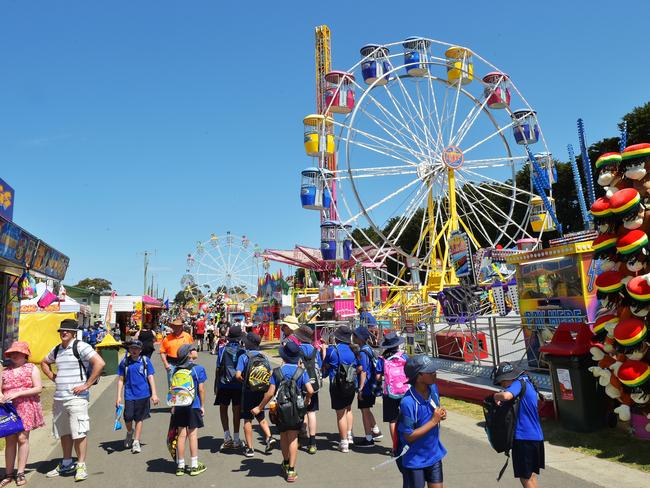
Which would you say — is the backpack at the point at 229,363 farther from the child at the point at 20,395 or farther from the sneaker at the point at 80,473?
the child at the point at 20,395

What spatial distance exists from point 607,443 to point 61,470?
20.4 feet

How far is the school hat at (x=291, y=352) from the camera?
5242 mm

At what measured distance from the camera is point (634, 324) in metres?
5.52

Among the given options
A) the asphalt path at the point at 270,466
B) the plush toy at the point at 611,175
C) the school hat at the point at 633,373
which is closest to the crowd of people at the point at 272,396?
the asphalt path at the point at 270,466

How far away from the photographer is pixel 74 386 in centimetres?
541

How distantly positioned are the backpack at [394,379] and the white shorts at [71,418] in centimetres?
325

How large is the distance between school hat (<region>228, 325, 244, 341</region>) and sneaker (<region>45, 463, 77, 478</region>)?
2202mm

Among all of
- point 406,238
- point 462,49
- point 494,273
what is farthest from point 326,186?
point 406,238

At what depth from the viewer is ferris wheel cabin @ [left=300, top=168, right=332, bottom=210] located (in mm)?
22000

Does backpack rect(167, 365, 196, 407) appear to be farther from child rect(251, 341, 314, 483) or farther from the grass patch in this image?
the grass patch

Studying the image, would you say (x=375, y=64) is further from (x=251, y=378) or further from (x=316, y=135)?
(x=251, y=378)

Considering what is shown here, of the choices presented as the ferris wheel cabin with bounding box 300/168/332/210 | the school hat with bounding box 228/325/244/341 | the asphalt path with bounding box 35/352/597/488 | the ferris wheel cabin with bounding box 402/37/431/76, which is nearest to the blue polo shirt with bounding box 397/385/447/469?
the asphalt path with bounding box 35/352/597/488

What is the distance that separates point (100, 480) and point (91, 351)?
1336 millimetres

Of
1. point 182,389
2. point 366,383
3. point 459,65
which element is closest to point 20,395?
point 182,389
